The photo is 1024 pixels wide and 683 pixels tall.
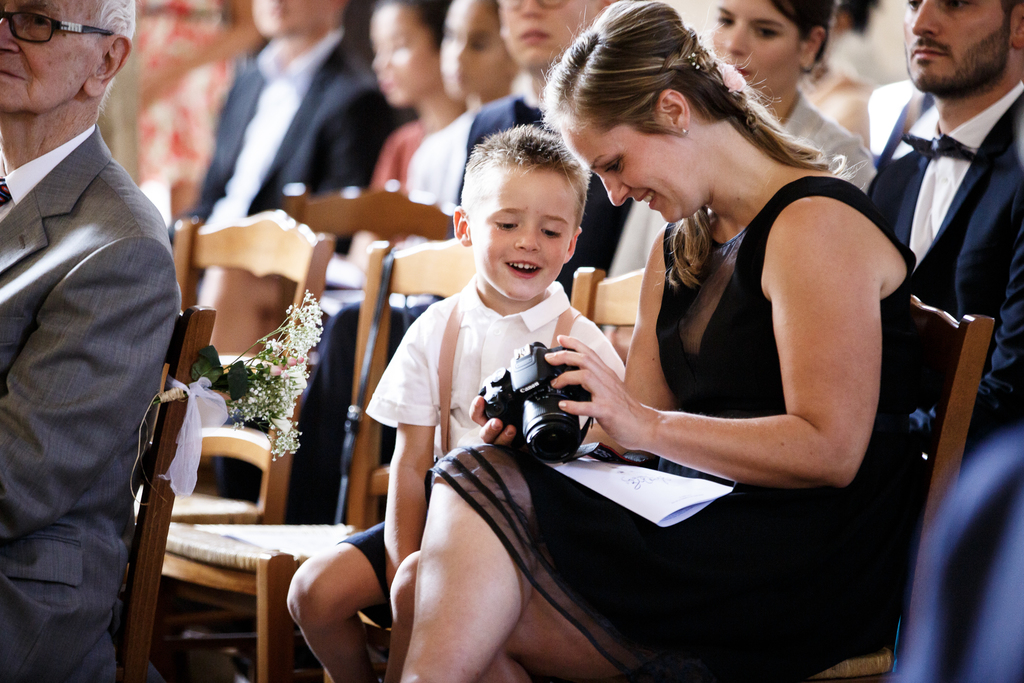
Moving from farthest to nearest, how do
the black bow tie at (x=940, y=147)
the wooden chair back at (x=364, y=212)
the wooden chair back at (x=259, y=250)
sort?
the wooden chair back at (x=364, y=212)
the wooden chair back at (x=259, y=250)
the black bow tie at (x=940, y=147)

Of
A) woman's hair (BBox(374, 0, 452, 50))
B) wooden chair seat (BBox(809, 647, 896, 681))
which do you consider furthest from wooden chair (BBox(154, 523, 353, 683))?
woman's hair (BBox(374, 0, 452, 50))

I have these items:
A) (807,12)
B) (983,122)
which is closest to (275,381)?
(983,122)

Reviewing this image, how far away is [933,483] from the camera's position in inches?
53.8

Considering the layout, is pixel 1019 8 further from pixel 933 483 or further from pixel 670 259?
pixel 933 483

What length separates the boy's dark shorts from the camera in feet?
5.07

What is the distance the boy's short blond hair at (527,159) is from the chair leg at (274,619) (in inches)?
27.4

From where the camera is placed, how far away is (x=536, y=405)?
127 cm

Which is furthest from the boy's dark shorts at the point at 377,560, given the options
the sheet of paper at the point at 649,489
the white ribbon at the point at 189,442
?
the sheet of paper at the point at 649,489

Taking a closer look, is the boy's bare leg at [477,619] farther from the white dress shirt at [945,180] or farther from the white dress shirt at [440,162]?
the white dress shirt at [440,162]

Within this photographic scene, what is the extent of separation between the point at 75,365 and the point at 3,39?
549mm

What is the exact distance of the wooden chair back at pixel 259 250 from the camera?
2.10m

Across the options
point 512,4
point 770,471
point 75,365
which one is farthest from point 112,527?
point 512,4

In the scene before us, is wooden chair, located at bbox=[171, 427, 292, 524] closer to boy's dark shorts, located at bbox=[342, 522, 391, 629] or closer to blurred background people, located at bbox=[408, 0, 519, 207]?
boy's dark shorts, located at bbox=[342, 522, 391, 629]

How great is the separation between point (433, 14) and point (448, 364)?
331 cm
